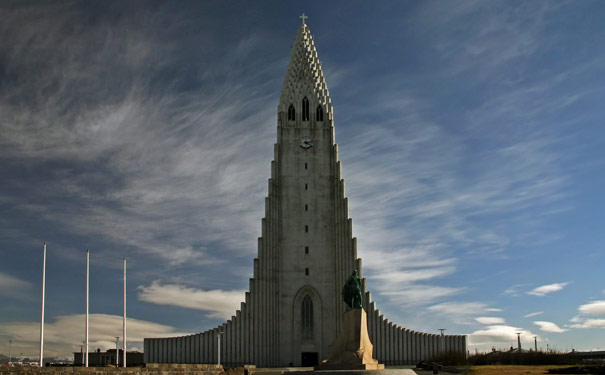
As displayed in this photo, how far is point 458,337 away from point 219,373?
24.6 m

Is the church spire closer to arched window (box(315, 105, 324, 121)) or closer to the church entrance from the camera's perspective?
arched window (box(315, 105, 324, 121))

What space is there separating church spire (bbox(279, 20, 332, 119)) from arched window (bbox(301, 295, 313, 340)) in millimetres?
17502

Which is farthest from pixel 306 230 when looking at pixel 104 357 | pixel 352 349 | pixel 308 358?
pixel 104 357

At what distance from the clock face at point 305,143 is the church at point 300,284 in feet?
Answer: 0.30

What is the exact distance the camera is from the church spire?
63938 millimetres

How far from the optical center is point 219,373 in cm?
4072

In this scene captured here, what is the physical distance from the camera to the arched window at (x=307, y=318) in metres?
57.7

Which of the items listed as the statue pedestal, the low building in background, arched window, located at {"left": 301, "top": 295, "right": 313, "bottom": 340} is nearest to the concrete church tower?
arched window, located at {"left": 301, "top": 295, "right": 313, "bottom": 340}

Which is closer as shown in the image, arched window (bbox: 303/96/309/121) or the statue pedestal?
the statue pedestal

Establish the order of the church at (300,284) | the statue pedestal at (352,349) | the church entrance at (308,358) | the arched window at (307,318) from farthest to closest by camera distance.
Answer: the arched window at (307,318)
the church entrance at (308,358)
the church at (300,284)
the statue pedestal at (352,349)

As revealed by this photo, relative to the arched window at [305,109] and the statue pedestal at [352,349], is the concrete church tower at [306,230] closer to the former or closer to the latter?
the arched window at [305,109]

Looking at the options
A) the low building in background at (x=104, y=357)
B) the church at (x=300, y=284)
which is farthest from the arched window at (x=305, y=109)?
the low building in background at (x=104, y=357)

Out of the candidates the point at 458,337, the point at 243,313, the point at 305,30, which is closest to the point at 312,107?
the point at 305,30

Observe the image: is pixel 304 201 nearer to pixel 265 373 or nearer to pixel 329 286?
pixel 329 286
